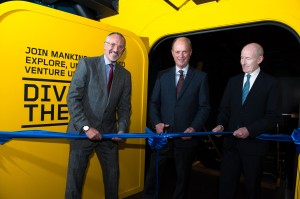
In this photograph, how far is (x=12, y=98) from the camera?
228cm

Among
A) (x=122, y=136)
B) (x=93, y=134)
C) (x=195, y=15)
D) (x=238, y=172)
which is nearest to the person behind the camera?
(x=93, y=134)

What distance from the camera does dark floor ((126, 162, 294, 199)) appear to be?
12.3ft

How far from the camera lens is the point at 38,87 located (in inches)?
96.6

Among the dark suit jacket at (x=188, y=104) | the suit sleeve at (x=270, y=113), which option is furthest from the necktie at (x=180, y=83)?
the suit sleeve at (x=270, y=113)

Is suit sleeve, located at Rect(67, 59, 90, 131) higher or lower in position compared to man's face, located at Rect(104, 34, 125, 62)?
lower

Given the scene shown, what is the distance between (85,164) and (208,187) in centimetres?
243

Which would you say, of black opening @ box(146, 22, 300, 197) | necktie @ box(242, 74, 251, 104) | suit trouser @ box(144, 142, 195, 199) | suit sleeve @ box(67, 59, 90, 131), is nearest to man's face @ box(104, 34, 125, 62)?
suit sleeve @ box(67, 59, 90, 131)

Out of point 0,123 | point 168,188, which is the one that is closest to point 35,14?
point 0,123

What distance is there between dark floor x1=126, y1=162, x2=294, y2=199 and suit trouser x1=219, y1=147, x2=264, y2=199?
1.14 metres

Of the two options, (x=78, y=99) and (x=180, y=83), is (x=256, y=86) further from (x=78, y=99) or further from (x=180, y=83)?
(x=78, y=99)

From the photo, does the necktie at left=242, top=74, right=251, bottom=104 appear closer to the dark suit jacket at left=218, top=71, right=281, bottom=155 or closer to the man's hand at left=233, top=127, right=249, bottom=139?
the dark suit jacket at left=218, top=71, right=281, bottom=155

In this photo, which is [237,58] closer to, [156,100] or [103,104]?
[156,100]

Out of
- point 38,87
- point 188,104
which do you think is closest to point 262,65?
point 188,104

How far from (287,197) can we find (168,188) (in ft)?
5.21
